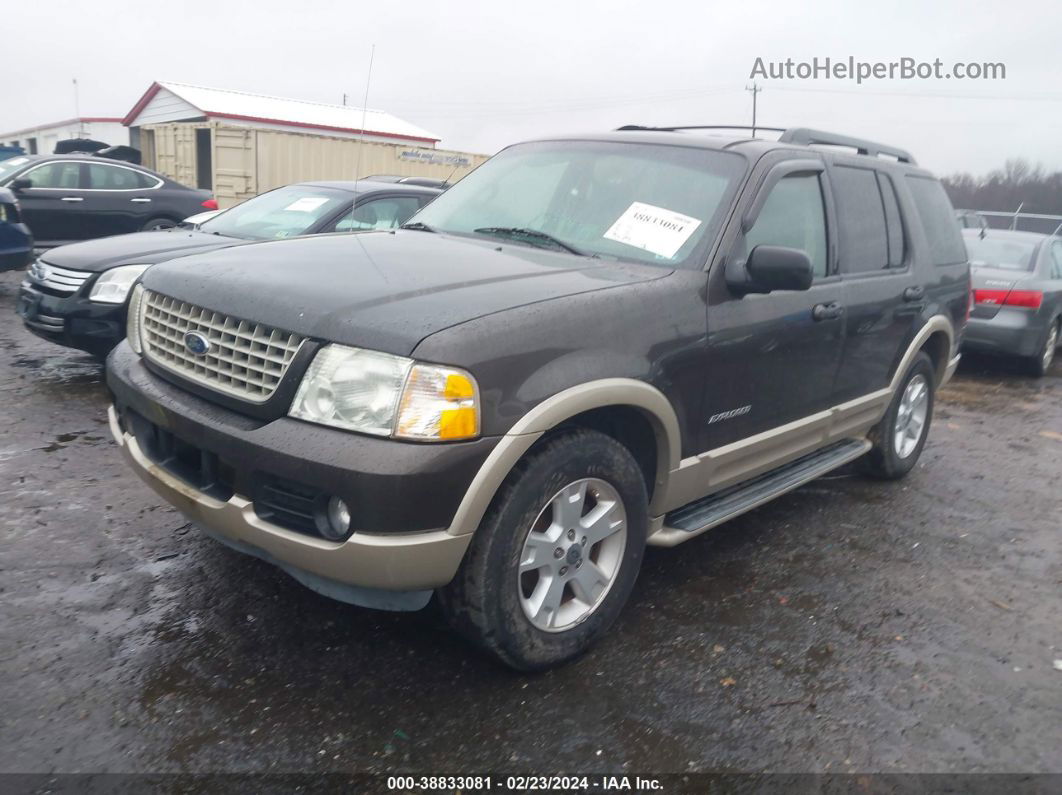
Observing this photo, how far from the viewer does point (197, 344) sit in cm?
290

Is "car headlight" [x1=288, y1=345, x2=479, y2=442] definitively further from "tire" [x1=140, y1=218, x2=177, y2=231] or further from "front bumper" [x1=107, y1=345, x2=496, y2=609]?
"tire" [x1=140, y1=218, x2=177, y2=231]

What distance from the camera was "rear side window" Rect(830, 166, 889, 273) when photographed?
4.31 metres

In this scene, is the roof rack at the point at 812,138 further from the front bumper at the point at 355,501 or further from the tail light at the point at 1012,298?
the tail light at the point at 1012,298

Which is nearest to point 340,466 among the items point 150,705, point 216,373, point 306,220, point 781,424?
point 216,373

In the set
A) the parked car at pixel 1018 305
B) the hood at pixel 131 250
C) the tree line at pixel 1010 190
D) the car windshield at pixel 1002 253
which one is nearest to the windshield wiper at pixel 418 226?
the hood at pixel 131 250

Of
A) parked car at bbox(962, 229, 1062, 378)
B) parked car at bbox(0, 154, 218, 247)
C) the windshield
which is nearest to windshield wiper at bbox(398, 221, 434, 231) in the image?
parked car at bbox(962, 229, 1062, 378)

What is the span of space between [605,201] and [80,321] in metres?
3.94

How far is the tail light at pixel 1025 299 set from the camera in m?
8.66

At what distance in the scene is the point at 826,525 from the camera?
4621 millimetres

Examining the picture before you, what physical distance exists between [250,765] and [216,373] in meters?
1.21

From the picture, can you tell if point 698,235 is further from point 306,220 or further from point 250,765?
point 306,220

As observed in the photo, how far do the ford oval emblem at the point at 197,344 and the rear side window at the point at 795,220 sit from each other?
2.11 m

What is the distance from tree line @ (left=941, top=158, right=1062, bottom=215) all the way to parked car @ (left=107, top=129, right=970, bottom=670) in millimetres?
35026

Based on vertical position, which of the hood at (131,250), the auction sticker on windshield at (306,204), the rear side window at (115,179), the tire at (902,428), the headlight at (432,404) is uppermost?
the rear side window at (115,179)
